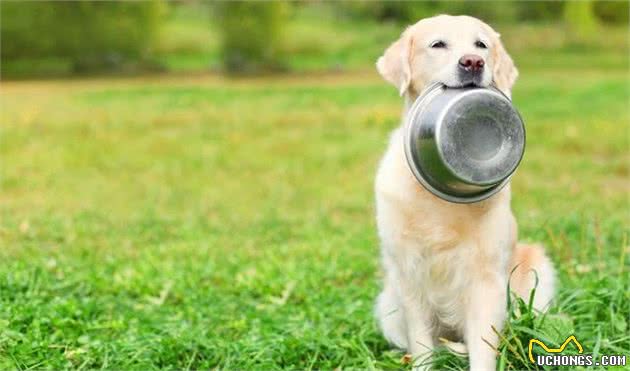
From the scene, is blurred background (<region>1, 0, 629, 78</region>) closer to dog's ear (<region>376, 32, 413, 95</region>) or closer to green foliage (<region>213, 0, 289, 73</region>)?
green foliage (<region>213, 0, 289, 73</region>)

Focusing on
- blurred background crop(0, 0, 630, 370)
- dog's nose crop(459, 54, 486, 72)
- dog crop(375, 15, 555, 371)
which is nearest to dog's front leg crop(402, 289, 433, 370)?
dog crop(375, 15, 555, 371)

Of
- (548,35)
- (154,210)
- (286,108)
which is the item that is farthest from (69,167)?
(548,35)

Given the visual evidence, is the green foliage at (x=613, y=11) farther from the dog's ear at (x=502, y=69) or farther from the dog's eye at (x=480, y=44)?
the dog's eye at (x=480, y=44)

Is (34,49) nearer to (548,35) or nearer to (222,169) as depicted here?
(222,169)

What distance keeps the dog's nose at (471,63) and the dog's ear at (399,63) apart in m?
0.33

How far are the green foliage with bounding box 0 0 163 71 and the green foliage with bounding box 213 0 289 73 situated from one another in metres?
1.47

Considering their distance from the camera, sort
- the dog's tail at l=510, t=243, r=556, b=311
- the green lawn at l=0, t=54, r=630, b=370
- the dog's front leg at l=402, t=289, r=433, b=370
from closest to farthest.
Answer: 1. the dog's front leg at l=402, t=289, r=433, b=370
2. the dog's tail at l=510, t=243, r=556, b=311
3. the green lawn at l=0, t=54, r=630, b=370

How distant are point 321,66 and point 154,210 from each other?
9275 millimetres

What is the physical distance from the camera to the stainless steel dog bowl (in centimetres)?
366

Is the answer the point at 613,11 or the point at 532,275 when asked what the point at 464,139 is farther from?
the point at 613,11

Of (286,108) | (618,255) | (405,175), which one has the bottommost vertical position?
(286,108)

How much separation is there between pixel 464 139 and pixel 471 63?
297 mm

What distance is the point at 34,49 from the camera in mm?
17375

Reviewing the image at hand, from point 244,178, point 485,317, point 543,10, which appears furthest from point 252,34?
point 485,317
